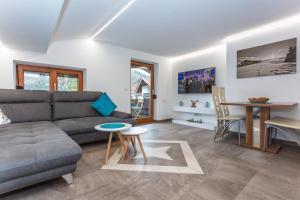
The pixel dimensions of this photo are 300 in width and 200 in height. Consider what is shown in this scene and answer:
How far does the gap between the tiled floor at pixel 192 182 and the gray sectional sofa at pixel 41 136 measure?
0.19m

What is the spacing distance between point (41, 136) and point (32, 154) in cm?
49

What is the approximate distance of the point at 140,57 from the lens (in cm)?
479

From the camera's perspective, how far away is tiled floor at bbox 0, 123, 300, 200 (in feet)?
4.66

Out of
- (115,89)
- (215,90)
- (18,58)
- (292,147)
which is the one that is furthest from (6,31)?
(292,147)

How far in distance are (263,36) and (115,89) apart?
3675mm

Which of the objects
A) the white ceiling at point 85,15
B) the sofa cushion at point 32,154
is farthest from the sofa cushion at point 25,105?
the white ceiling at point 85,15

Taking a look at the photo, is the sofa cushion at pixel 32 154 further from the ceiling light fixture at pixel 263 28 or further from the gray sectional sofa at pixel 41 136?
the ceiling light fixture at pixel 263 28

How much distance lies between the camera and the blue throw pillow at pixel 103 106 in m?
3.40

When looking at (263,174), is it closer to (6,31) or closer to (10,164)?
(10,164)

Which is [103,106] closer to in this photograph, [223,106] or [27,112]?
[27,112]

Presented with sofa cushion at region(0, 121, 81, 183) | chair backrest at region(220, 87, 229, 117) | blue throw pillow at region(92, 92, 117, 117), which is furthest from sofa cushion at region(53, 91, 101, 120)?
chair backrest at region(220, 87, 229, 117)

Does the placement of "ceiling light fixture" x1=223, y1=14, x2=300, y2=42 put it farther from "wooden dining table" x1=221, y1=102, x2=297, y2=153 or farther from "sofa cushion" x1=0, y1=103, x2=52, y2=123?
"sofa cushion" x1=0, y1=103, x2=52, y2=123

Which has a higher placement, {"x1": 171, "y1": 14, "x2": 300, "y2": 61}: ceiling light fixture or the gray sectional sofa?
{"x1": 171, "y1": 14, "x2": 300, "y2": 61}: ceiling light fixture

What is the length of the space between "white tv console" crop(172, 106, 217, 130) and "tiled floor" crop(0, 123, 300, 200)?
198 cm
